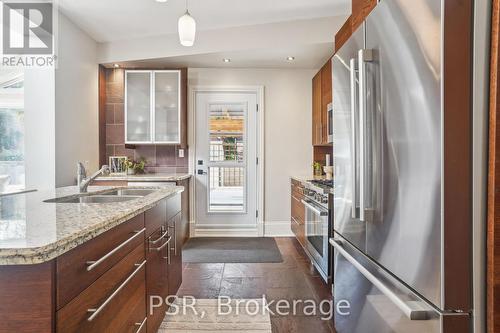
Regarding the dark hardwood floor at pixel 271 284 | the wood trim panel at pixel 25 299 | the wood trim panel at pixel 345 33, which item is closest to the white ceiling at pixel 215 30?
the wood trim panel at pixel 345 33

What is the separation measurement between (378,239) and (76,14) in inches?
142

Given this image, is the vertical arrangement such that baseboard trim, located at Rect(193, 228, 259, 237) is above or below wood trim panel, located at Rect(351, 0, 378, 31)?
below

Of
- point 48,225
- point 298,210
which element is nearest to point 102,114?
point 298,210

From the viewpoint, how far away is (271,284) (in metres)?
2.80

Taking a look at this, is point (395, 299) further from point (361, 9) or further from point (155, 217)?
point (361, 9)

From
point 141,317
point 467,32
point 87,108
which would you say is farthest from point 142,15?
point 467,32

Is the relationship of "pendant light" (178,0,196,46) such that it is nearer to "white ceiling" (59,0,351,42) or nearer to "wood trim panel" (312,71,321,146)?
"white ceiling" (59,0,351,42)

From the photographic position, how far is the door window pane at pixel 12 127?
3.04 m

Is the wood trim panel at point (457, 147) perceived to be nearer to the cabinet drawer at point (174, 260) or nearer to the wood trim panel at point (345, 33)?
the cabinet drawer at point (174, 260)

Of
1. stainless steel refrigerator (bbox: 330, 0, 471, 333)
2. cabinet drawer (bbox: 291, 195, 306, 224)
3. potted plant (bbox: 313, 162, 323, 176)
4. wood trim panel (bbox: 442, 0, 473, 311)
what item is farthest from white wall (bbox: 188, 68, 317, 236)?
wood trim panel (bbox: 442, 0, 473, 311)

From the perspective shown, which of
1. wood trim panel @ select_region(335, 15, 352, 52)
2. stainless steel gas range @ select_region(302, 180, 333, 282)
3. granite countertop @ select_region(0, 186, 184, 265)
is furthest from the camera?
wood trim panel @ select_region(335, 15, 352, 52)

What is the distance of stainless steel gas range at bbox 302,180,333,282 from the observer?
250cm

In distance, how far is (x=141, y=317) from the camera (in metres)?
1.54

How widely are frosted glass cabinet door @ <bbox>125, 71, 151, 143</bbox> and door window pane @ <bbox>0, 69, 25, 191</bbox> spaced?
124cm
